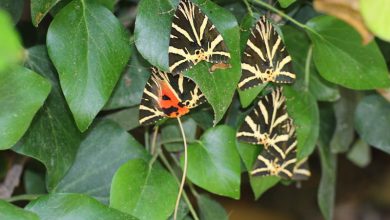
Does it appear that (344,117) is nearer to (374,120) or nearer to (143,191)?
(374,120)

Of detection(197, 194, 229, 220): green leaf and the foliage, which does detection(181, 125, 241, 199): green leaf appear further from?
detection(197, 194, 229, 220): green leaf

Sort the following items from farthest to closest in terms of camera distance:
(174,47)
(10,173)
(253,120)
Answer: (10,173), (253,120), (174,47)

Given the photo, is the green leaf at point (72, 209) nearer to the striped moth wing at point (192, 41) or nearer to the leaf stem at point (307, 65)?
the striped moth wing at point (192, 41)

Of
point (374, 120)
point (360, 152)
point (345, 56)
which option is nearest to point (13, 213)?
point (345, 56)

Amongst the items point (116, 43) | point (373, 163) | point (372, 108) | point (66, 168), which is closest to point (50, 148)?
point (66, 168)

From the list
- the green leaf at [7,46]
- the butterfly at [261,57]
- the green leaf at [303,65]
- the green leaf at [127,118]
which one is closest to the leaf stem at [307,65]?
the green leaf at [303,65]

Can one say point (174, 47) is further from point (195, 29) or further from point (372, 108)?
point (372, 108)

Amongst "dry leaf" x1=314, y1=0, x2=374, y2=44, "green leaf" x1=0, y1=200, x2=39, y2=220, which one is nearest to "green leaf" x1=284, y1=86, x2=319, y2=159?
"dry leaf" x1=314, y1=0, x2=374, y2=44
